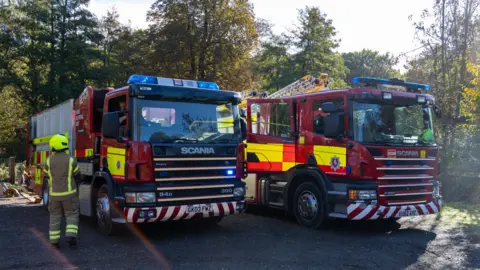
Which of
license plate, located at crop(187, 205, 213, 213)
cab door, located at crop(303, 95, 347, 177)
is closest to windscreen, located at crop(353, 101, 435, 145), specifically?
cab door, located at crop(303, 95, 347, 177)

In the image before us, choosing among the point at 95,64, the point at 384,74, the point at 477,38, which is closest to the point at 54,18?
the point at 95,64

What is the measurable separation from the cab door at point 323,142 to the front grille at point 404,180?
663 mm

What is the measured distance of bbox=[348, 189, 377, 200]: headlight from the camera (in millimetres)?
7844

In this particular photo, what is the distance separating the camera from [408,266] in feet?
21.0

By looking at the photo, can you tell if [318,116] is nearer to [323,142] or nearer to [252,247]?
[323,142]

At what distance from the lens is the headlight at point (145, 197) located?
714 centimetres

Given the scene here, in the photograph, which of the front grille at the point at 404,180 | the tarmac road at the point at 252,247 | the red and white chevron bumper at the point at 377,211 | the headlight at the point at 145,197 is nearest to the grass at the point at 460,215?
the tarmac road at the point at 252,247

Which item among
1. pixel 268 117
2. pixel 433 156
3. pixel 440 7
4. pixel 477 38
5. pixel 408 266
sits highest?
pixel 440 7

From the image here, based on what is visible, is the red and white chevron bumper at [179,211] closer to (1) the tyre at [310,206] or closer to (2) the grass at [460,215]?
(1) the tyre at [310,206]

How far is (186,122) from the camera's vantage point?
25.0 ft

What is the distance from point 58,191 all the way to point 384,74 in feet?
156

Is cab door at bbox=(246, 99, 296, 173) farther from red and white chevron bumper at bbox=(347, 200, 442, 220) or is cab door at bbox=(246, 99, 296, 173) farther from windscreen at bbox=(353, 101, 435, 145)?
red and white chevron bumper at bbox=(347, 200, 442, 220)

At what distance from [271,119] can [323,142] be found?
1.62m

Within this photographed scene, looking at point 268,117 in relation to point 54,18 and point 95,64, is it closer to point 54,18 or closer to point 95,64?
point 54,18
